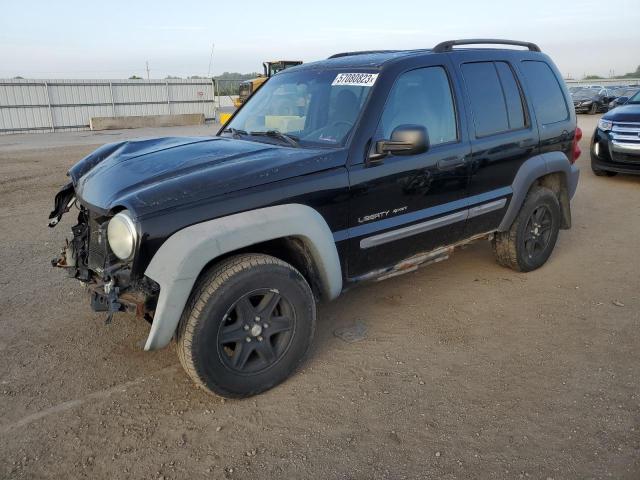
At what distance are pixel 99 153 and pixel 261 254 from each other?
1.66m

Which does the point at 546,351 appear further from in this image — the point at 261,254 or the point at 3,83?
the point at 3,83

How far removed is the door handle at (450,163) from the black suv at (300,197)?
1 centimetres

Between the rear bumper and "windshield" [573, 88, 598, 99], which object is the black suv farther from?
"windshield" [573, 88, 598, 99]

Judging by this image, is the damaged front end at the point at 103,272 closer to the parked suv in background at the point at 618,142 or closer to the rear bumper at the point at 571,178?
the rear bumper at the point at 571,178

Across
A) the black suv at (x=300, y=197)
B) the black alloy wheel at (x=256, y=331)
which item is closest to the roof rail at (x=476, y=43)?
the black suv at (x=300, y=197)

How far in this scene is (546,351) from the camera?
365 centimetres

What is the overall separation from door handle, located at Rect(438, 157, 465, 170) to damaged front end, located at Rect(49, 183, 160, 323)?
2.17 m

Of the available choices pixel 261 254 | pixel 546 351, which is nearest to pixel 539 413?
pixel 546 351

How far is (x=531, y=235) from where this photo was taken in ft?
→ 16.4

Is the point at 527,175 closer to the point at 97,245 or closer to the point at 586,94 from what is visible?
the point at 97,245

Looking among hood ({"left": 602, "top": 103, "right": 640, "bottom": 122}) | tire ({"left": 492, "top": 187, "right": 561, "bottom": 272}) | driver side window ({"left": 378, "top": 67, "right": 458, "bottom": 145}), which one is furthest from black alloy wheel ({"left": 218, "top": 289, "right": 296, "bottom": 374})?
hood ({"left": 602, "top": 103, "right": 640, "bottom": 122})

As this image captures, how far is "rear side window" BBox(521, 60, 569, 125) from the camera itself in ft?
15.4

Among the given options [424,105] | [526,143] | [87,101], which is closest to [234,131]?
[424,105]

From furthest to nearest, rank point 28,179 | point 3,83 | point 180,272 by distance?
point 3,83 < point 28,179 < point 180,272
